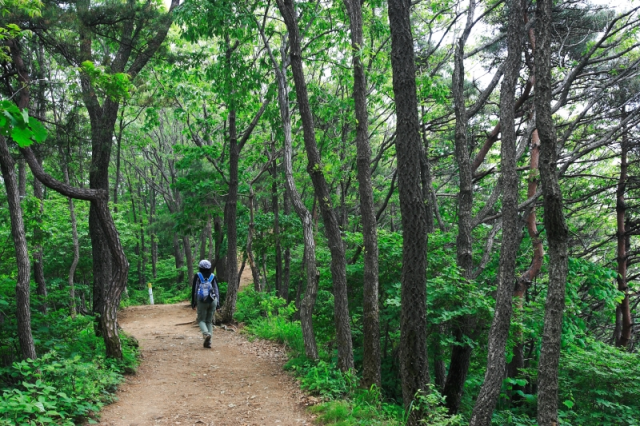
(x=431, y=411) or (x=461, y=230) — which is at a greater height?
(x=461, y=230)

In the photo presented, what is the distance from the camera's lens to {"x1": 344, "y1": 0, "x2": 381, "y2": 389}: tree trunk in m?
6.84

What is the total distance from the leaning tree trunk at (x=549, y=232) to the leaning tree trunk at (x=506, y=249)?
618 mm

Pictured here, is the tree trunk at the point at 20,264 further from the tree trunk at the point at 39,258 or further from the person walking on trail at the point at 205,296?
the person walking on trail at the point at 205,296

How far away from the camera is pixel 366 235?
715 cm

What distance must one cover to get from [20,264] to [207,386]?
3741 mm

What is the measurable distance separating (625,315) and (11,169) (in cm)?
1456

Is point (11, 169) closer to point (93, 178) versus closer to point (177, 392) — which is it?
point (93, 178)

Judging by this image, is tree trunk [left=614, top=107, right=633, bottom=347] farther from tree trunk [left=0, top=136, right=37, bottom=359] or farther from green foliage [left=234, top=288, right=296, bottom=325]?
tree trunk [left=0, top=136, right=37, bottom=359]

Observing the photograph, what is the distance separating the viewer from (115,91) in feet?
20.3

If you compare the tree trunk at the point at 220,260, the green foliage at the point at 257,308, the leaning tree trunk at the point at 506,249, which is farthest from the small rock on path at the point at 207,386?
the tree trunk at the point at 220,260

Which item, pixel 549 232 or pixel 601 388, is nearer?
pixel 549 232

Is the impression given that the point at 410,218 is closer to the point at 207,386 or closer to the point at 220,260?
the point at 207,386

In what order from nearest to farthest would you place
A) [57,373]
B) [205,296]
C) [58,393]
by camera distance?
[58,393], [57,373], [205,296]

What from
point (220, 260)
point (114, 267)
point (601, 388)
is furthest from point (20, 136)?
point (220, 260)
